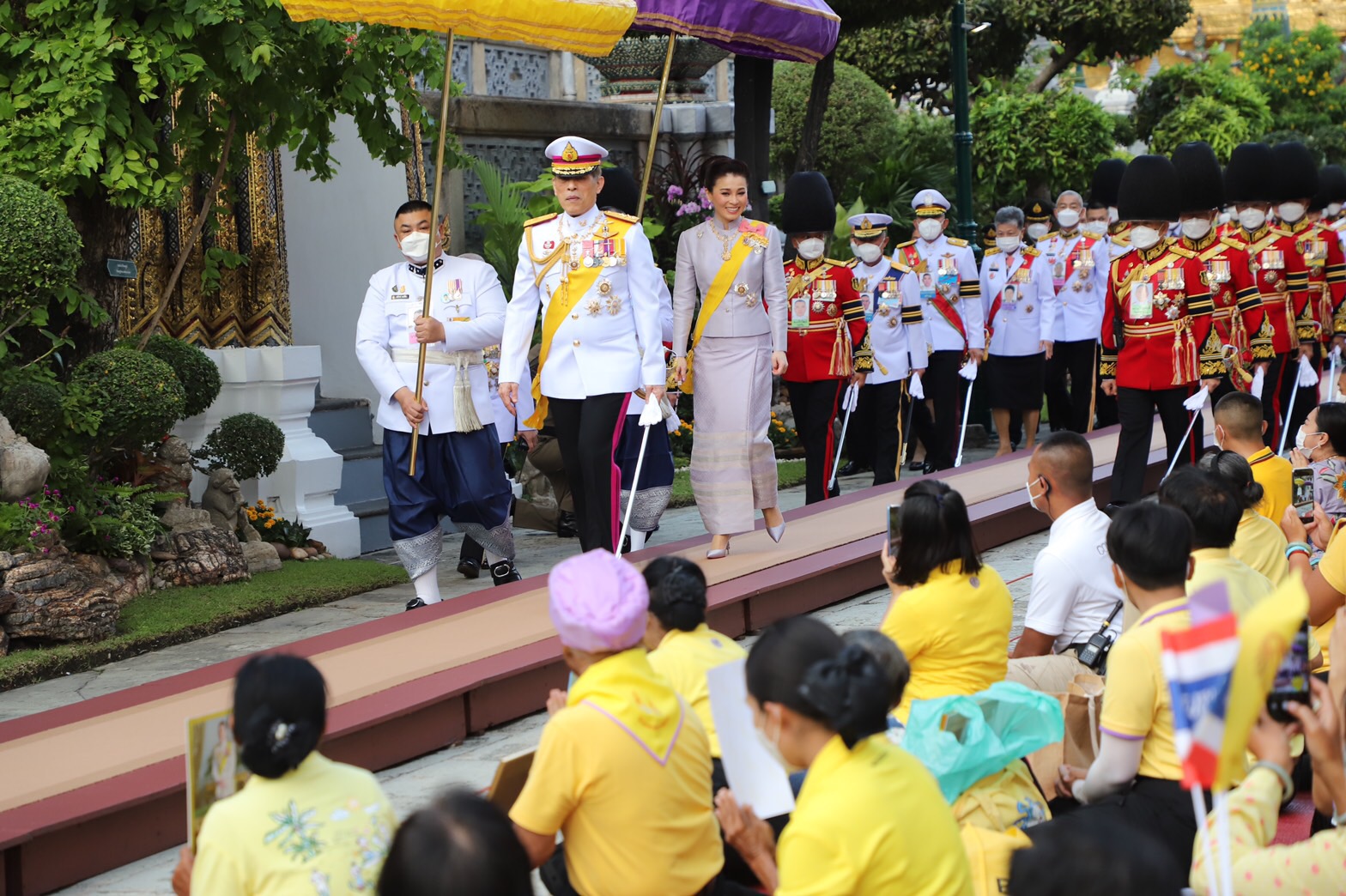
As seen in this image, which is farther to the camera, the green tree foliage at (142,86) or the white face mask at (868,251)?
the white face mask at (868,251)

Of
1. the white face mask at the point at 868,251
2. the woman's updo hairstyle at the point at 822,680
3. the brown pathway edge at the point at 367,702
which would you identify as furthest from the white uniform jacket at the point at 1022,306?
the woman's updo hairstyle at the point at 822,680

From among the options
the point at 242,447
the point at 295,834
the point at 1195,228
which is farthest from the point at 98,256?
the point at 295,834

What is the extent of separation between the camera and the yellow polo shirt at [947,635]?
14.0ft

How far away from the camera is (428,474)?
24.5 feet

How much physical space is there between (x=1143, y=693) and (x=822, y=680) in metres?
1.11

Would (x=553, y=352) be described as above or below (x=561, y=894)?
above

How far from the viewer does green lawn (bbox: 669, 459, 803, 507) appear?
10.9 meters

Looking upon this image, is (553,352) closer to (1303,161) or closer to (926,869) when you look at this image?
(926,869)

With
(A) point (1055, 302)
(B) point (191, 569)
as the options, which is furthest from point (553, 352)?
(A) point (1055, 302)

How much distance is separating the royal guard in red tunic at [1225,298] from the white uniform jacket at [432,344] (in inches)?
148

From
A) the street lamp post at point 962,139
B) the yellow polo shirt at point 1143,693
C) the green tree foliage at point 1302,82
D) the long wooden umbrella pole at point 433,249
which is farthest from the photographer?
the green tree foliage at point 1302,82

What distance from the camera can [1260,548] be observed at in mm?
5230

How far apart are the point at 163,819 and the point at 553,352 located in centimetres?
306

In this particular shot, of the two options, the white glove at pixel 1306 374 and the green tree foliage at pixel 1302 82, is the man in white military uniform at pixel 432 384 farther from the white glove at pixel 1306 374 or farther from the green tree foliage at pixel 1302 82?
the green tree foliage at pixel 1302 82
